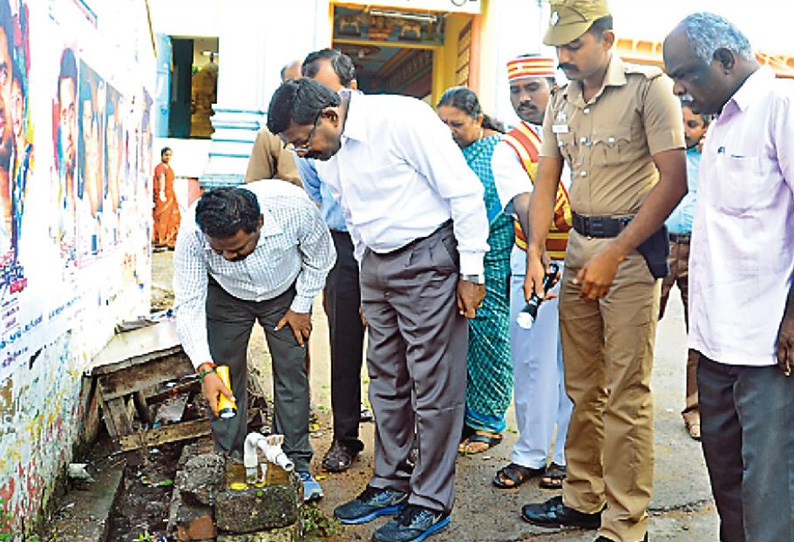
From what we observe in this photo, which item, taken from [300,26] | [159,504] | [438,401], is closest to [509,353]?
[438,401]

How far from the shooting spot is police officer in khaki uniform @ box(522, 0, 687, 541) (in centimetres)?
275

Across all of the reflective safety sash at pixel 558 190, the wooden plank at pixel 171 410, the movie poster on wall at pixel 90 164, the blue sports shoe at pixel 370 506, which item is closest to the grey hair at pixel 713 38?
the reflective safety sash at pixel 558 190

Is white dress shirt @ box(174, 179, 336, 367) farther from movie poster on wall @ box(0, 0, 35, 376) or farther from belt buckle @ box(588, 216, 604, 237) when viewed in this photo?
belt buckle @ box(588, 216, 604, 237)

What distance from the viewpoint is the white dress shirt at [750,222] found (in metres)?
2.14

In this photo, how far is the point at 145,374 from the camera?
4160 mm

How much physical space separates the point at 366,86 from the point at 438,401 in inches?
561

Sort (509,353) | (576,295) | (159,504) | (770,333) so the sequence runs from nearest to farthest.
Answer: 1. (770,333)
2. (576,295)
3. (159,504)
4. (509,353)

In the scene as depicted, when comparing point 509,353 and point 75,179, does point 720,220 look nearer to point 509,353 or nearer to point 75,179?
point 509,353

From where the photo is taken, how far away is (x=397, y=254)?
317 cm

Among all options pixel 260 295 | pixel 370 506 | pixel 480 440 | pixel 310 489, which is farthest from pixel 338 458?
pixel 260 295

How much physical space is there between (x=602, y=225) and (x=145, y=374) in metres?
2.49

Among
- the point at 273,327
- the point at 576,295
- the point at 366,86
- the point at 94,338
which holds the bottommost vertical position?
the point at 94,338

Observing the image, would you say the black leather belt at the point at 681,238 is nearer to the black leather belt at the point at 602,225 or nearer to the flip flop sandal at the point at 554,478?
the flip flop sandal at the point at 554,478

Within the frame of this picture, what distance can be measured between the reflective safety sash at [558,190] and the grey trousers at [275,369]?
120cm
